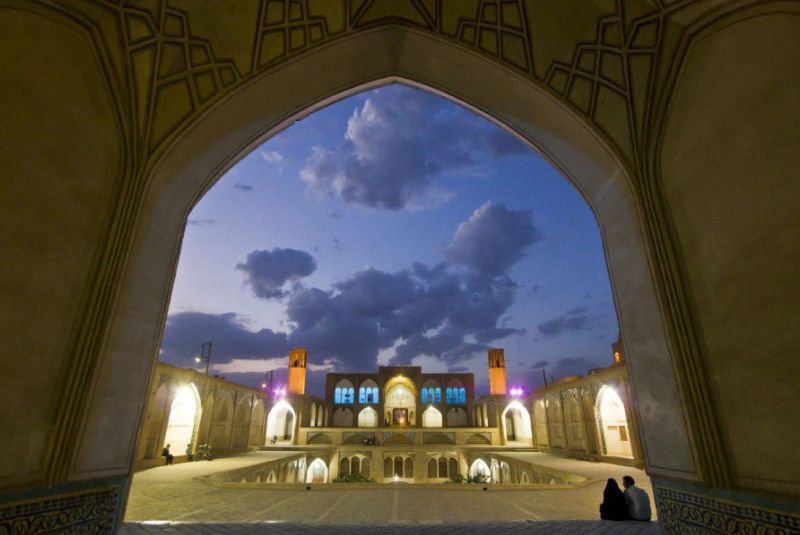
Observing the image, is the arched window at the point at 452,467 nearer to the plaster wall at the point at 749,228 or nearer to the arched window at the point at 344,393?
the arched window at the point at 344,393

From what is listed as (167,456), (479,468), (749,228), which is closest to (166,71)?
(749,228)

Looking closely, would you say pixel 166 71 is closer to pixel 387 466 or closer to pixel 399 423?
pixel 387 466

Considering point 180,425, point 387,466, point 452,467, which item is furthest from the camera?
point 387,466

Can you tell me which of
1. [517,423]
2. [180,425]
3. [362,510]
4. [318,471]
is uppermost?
[180,425]

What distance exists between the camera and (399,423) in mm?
30938

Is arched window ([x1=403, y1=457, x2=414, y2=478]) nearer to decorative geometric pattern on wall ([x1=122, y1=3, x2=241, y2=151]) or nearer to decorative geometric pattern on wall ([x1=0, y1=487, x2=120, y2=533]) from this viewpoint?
decorative geometric pattern on wall ([x1=0, y1=487, x2=120, y2=533])

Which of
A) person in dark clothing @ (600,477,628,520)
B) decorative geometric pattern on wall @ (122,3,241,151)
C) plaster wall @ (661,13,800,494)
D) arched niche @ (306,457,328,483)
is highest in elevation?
decorative geometric pattern on wall @ (122,3,241,151)

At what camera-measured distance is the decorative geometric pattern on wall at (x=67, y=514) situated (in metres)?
2.41

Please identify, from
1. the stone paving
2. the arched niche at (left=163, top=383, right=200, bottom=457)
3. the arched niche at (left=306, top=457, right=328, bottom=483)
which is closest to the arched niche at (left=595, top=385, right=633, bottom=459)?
the stone paving

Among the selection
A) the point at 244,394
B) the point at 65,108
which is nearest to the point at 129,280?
the point at 65,108

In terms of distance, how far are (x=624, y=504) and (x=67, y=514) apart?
542 centimetres

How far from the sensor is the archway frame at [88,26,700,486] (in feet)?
10.5

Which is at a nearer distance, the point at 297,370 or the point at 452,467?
the point at 452,467

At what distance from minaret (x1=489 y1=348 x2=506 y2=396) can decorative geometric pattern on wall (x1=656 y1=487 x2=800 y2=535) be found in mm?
31029
